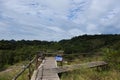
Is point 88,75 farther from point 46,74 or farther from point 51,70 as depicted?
point 51,70

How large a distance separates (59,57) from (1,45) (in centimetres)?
7856

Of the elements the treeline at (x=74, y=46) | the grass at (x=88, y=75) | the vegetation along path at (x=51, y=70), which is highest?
the treeline at (x=74, y=46)

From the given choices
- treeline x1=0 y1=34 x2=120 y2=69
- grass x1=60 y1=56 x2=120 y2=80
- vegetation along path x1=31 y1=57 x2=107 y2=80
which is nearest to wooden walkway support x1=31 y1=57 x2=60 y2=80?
vegetation along path x1=31 y1=57 x2=107 y2=80

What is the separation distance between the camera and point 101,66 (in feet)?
56.4

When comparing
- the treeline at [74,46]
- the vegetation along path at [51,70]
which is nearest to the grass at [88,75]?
the vegetation along path at [51,70]

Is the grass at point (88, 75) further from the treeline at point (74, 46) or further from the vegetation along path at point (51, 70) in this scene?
the treeline at point (74, 46)

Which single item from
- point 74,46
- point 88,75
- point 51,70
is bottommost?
point 88,75

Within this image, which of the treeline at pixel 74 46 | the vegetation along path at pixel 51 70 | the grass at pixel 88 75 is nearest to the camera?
the vegetation along path at pixel 51 70

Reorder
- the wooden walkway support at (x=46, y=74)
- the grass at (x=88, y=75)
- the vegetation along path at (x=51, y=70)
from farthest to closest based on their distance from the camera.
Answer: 1. the grass at (x=88, y=75)
2. the vegetation along path at (x=51, y=70)
3. the wooden walkway support at (x=46, y=74)

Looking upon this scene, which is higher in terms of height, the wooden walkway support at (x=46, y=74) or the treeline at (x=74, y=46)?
the treeline at (x=74, y=46)

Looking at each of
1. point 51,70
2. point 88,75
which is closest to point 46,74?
point 51,70

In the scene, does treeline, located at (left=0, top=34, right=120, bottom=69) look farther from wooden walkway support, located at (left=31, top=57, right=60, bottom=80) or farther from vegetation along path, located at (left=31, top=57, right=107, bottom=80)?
vegetation along path, located at (left=31, top=57, right=107, bottom=80)

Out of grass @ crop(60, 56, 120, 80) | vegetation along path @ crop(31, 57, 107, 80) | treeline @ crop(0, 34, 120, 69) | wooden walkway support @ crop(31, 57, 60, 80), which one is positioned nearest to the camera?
wooden walkway support @ crop(31, 57, 60, 80)

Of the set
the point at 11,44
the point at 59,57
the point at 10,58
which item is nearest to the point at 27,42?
the point at 11,44
